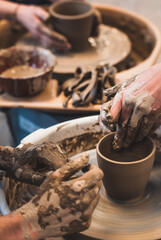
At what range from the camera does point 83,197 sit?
921mm

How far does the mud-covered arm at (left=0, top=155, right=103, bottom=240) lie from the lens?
0.92 metres

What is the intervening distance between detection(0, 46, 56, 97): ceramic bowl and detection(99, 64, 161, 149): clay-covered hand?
0.85m

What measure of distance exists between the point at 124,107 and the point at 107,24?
1987 millimetres

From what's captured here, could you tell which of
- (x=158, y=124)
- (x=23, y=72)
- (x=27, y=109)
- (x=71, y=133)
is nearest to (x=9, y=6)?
(x=23, y=72)

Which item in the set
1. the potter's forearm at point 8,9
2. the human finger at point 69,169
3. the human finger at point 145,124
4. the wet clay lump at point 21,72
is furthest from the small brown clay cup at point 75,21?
the human finger at point 69,169

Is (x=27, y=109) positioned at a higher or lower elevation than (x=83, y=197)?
lower

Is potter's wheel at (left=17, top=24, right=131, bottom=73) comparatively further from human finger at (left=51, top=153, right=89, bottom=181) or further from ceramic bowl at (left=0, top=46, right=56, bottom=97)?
human finger at (left=51, top=153, right=89, bottom=181)

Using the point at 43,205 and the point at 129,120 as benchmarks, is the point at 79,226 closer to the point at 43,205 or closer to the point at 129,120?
the point at 43,205

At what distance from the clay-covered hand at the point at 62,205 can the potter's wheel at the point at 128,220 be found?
7.9 inches

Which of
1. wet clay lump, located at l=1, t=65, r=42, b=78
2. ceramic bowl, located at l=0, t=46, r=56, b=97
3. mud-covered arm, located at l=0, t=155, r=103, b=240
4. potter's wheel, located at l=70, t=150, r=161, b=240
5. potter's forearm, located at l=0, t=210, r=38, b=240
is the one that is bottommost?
wet clay lump, located at l=1, t=65, r=42, b=78

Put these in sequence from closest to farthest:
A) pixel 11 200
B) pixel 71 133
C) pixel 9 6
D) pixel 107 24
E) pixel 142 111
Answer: pixel 142 111 < pixel 11 200 < pixel 71 133 < pixel 9 6 < pixel 107 24

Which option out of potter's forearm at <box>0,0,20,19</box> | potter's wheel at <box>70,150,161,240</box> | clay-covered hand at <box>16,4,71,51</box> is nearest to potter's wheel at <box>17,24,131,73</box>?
clay-covered hand at <box>16,4,71,51</box>

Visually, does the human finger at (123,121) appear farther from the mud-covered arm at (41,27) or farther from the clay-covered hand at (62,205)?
the mud-covered arm at (41,27)

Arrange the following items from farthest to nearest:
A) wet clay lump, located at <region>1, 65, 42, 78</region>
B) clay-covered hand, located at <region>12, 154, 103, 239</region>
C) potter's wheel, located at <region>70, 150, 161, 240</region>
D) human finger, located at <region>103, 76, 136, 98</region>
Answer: wet clay lump, located at <region>1, 65, 42, 78</region> → human finger, located at <region>103, 76, 136, 98</region> → potter's wheel, located at <region>70, 150, 161, 240</region> → clay-covered hand, located at <region>12, 154, 103, 239</region>
